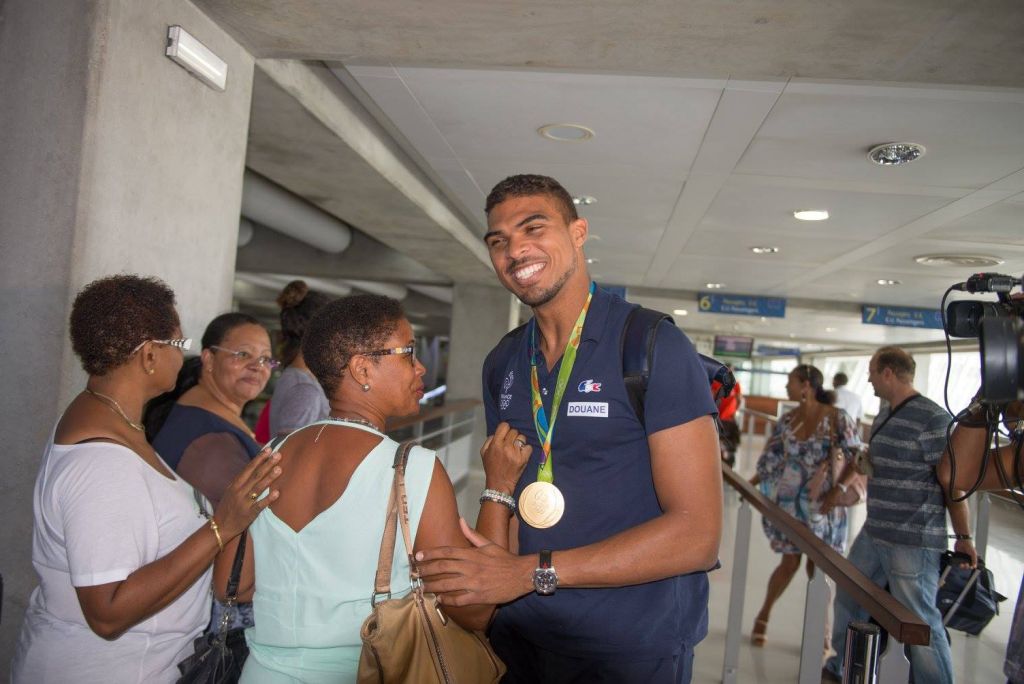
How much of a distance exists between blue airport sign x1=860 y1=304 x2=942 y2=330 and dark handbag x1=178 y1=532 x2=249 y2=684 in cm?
1238

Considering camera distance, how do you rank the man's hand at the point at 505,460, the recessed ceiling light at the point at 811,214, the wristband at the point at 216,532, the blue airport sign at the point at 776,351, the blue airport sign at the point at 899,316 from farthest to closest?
the blue airport sign at the point at 776,351 < the blue airport sign at the point at 899,316 < the recessed ceiling light at the point at 811,214 < the man's hand at the point at 505,460 < the wristband at the point at 216,532

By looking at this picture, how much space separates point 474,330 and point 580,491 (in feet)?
34.8

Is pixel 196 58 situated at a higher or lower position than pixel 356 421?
higher

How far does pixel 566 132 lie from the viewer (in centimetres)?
458

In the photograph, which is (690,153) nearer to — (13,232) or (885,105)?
(885,105)

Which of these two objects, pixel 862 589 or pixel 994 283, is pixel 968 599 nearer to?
pixel 862 589

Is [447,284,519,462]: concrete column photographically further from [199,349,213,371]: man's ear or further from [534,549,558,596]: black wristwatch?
[534,549,558,596]: black wristwatch

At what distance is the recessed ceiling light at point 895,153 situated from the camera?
4.32 meters

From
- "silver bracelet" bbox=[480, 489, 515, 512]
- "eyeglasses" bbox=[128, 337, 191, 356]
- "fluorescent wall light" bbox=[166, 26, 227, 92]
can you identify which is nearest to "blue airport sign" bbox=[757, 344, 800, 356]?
"fluorescent wall light" bbox=[166, 26, 227, 92]

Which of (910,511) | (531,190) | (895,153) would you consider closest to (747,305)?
(895,153)

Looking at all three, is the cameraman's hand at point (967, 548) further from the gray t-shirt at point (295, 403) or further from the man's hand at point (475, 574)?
the gray t-shirt at point (295, 403)

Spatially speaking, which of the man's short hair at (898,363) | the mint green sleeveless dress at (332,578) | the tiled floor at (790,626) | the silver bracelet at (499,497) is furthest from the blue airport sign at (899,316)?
the mint green sleeveless dress at (332,578)

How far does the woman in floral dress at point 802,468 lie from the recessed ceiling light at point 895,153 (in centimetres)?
170

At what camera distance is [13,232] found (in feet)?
7.47
